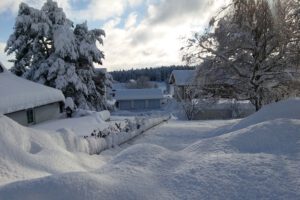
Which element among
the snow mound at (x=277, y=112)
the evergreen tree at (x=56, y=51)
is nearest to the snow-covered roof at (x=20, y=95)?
the evergreen tree at (x=56, y=51)

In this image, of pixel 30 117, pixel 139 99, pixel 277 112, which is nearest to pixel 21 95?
pixel 30 117

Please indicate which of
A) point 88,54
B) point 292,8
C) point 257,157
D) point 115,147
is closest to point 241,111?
point 88,54

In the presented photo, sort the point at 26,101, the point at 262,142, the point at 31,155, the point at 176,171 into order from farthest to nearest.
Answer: the point at 26,101 < the point at 31,155 < the point at 262,142 < the point at 176,171

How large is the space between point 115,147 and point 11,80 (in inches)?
475

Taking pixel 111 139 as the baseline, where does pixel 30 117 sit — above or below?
above

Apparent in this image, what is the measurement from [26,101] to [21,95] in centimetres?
41

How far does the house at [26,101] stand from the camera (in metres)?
18.6

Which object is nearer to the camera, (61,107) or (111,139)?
(111,139)

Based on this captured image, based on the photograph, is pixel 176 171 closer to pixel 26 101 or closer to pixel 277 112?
pixel 277 112

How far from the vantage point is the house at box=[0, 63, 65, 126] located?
61.2 feet

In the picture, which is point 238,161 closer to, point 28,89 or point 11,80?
point 28,89

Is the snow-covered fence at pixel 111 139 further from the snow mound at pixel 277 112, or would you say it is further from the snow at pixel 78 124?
the snow at pixel 78 124

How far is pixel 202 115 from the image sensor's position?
39.7m

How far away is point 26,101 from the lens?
1977cm
